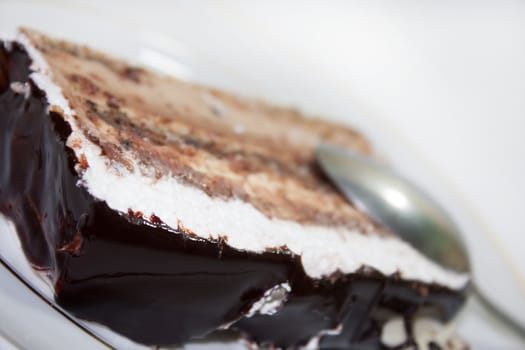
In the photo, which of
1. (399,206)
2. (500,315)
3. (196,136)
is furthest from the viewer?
(500,315)

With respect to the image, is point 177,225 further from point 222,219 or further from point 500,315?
point 500,315

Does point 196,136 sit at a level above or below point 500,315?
above

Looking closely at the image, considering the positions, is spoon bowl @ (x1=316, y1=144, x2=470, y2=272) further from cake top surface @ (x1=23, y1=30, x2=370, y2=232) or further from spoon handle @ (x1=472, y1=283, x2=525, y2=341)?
spoon handle @ (x1=472, y1=283, x2=525, y2=341)

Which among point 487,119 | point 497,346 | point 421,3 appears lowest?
point 497,346

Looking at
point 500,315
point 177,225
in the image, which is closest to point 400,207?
point 500,315

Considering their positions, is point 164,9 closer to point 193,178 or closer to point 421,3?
point 193,178

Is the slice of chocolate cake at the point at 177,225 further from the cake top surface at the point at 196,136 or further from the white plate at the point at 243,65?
the white plate at the point at 243,65

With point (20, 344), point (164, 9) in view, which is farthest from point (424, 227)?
point (164, 9)
